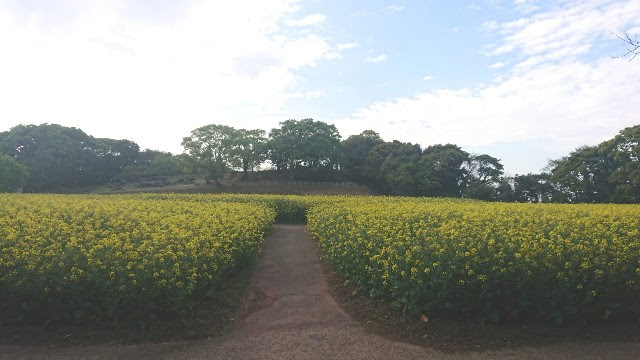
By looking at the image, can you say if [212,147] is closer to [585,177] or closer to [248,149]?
[248,149]

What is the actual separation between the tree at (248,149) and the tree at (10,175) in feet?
63.1

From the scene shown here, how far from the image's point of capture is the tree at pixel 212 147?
46.4m

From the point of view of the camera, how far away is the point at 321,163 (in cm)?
5116

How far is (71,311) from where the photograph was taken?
5.88 m

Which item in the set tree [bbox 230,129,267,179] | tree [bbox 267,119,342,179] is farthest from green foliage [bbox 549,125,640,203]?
tree [bbox 230,129,267,179]

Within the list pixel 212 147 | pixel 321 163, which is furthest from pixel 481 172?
pixel 212 147

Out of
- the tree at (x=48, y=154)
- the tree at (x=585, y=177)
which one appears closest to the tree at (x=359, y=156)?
the tree at (x=585, y=177)

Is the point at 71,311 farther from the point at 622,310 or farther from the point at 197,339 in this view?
the point at 622,310

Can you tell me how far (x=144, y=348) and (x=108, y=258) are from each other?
146cm

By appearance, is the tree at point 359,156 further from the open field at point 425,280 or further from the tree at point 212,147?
the open field at point 425,280

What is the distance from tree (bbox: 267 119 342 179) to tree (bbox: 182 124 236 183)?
5.70 meters

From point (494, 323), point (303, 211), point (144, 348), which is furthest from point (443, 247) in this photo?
point (303, 211)

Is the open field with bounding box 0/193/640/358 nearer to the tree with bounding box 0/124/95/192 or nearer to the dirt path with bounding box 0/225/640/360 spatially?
the dirt path with bounding box 0/225/640/360

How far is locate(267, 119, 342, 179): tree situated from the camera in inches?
1970
